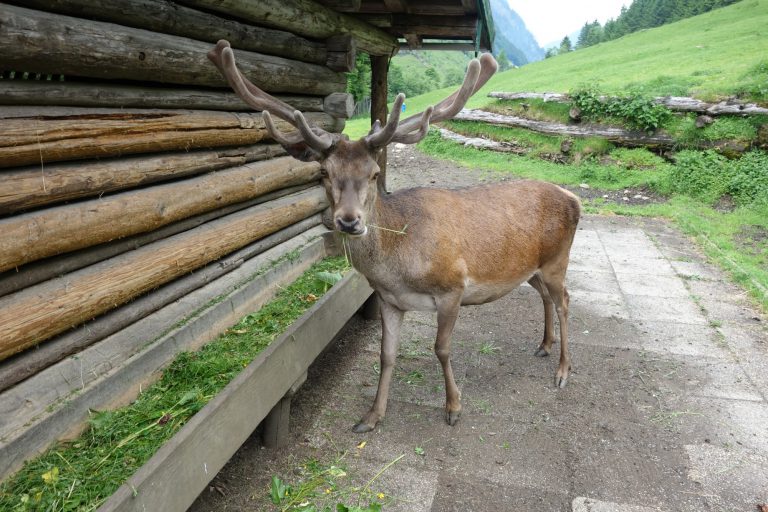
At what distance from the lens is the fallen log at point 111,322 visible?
9.17 ft

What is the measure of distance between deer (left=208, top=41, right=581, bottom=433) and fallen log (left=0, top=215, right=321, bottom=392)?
4.01 ft

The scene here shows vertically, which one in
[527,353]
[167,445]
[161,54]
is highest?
[161,54]

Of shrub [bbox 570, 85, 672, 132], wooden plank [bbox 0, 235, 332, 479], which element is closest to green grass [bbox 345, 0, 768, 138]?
shrub [bbox 570, 85, 672, 132]

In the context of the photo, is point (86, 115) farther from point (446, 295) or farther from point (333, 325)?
point (446, 295)

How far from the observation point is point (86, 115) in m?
3.21

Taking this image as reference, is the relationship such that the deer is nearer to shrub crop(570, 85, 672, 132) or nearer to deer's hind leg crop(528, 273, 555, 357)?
deer's hind leg crop(528, 273, 555, 357)

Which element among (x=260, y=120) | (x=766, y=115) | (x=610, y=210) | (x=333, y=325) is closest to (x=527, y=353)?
(x=333, y=325)

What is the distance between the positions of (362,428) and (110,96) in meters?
2.81

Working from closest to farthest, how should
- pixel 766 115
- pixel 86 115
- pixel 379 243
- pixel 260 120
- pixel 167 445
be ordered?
pixel 167 445, pixel 86 115, pixel 379 243, pixel 260 120, pixel 766 115

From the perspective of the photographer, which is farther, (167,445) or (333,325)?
(333,325)

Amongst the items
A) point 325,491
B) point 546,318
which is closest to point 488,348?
point 546,318

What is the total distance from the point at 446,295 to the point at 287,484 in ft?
5.57

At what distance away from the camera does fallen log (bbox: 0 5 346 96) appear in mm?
2726

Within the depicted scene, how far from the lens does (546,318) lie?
540cm
